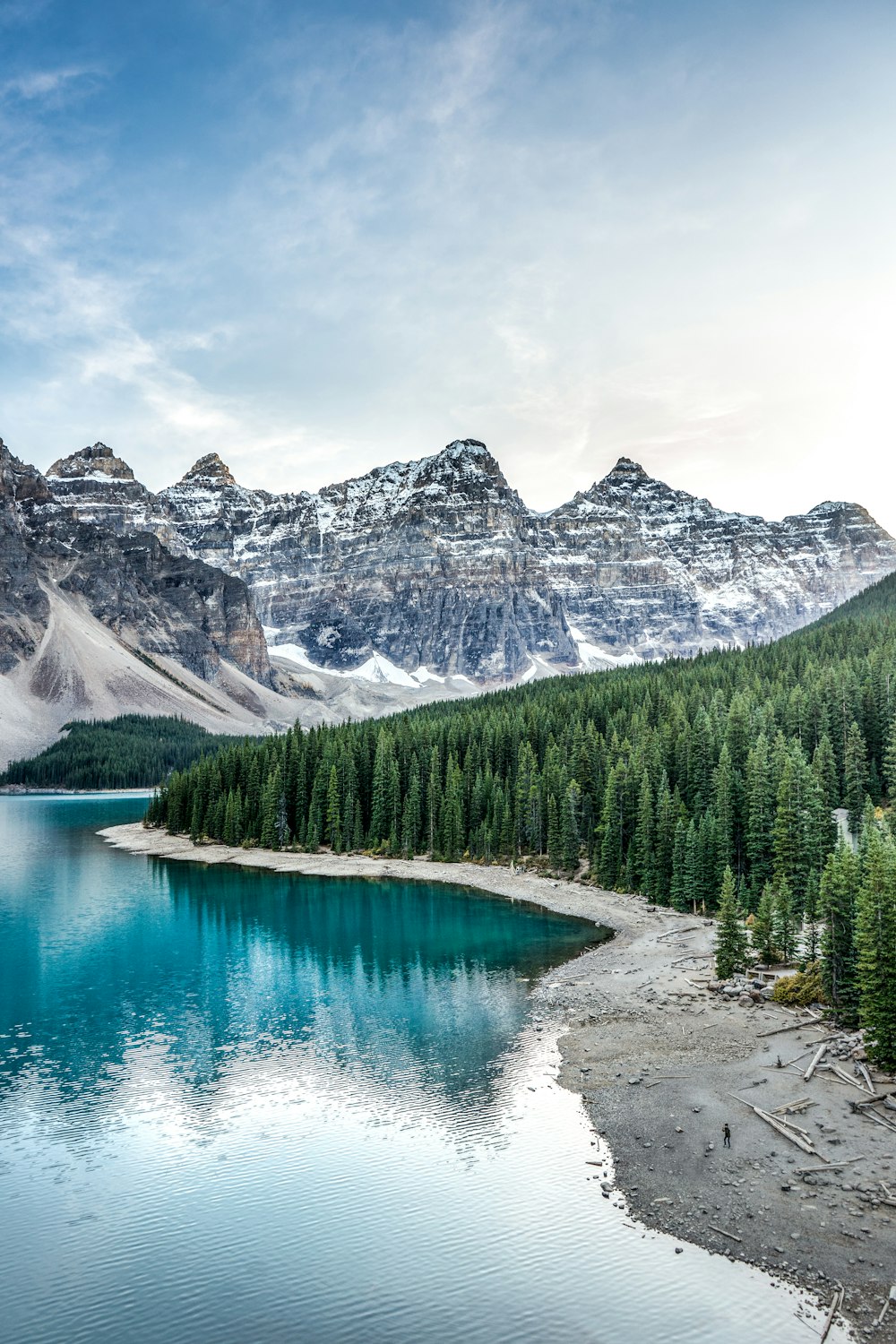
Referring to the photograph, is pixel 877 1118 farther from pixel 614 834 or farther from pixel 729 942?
pixel 614 834

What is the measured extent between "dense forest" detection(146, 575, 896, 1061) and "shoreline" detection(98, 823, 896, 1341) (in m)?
4.70

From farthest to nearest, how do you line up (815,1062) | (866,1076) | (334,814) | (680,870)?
(334,814) < (680,870) < (815,1062) < (866,1076)

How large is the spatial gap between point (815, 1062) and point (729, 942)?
12118mm

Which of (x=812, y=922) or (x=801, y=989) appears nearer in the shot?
(x=801, y=989)

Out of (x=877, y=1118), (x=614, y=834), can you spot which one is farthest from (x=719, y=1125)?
(x=614, y=834)

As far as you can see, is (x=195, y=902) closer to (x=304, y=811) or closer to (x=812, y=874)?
(x=304, y=811)

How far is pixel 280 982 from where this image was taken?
48938 millimetres

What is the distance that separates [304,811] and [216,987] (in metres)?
54.9

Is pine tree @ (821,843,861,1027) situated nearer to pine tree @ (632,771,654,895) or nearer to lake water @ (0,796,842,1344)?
lake water @ (0,796,842,1344)

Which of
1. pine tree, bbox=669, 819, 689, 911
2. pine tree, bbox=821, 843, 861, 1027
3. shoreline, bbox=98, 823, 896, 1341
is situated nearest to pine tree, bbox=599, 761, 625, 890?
pine tree, bbox=669, 819, 689, 911

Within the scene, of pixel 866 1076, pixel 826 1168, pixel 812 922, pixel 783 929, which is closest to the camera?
pixel 826 1168

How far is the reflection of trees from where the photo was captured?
3478cm

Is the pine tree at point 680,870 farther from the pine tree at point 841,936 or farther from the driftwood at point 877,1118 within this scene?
the driftwood at point 877,1118

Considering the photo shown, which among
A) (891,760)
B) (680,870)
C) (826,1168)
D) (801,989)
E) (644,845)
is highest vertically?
(891,760)
